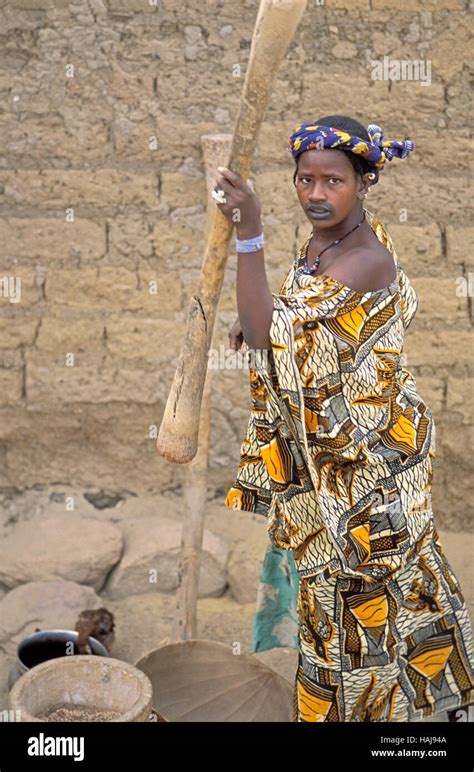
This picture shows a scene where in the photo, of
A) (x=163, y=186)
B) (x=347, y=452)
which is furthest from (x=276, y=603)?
(x=163, y=186)

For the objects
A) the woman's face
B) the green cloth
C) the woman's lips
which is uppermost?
the woman's face

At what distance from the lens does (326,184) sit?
8.76 ft

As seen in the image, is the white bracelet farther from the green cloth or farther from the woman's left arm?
the green cloth

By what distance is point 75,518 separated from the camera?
4.80 metres

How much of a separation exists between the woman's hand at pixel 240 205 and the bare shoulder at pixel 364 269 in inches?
10.4

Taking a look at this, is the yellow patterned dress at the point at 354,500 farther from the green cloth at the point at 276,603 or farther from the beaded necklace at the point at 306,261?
the green cloth at the point at 276,603

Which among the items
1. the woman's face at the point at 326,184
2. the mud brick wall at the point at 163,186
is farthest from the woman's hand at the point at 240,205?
the mud brick wall at the point at 163,186

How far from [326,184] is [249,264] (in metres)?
0.31

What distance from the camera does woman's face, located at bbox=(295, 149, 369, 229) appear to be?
2650 mm

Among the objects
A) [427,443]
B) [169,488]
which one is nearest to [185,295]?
[169,488]

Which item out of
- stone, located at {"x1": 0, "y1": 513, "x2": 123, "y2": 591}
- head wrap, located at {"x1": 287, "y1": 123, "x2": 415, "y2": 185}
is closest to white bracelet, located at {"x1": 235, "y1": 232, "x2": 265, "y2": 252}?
head wrap, located at {"x1": 287, "y1": 123, "x2": 415, "y2": 185}

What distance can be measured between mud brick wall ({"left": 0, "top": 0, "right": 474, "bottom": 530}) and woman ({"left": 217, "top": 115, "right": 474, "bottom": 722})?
1503mm

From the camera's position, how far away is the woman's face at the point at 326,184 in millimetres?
2650

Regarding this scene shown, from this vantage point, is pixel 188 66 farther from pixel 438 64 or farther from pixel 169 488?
pixel 169 488
